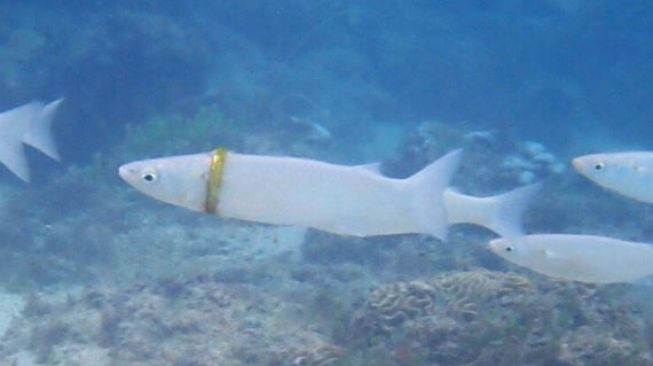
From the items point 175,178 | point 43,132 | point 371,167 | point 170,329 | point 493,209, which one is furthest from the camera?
point 170,329

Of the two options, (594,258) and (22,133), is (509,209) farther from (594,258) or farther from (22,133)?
(22,133)

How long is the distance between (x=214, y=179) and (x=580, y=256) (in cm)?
308

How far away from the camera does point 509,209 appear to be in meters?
4.66

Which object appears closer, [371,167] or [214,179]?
[214,179]

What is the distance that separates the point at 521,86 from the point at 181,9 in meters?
12.7

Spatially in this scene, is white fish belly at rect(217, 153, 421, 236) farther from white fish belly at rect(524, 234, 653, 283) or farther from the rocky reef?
the rocky reef

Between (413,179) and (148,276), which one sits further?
(148,276)

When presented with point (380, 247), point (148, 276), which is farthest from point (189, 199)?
point (380, 247)

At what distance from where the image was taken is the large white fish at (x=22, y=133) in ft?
17.9

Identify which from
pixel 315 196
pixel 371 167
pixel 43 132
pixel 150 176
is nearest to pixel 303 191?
pixel 315 196

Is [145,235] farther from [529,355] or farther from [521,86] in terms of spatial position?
[521,86]

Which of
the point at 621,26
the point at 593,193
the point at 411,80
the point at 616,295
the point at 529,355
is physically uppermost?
the point at 621,26

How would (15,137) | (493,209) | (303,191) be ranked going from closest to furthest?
(303,191), (493,209), (15,137)

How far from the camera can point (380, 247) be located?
40.3 feet
